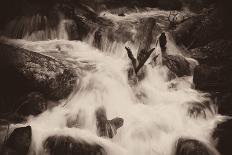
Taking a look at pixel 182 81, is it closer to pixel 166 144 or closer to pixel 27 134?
pixel 166 144

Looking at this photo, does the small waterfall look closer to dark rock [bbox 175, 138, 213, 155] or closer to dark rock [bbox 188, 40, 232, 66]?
dark rock [bbox 188, 40, 232, 66]

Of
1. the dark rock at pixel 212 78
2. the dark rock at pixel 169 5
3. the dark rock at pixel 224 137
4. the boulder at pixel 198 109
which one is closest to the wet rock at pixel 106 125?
the boulder at pixel 198 109

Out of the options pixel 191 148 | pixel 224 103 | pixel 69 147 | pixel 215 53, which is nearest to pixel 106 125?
pixel 69 147

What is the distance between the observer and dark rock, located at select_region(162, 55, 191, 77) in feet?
30.8

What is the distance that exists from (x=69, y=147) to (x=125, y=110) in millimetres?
2067

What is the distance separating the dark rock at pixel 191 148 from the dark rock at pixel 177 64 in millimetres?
2884

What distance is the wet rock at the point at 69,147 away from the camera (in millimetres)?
6180

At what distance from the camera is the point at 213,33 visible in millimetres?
11055

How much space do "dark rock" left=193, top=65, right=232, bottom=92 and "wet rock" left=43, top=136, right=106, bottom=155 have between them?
12.1ft

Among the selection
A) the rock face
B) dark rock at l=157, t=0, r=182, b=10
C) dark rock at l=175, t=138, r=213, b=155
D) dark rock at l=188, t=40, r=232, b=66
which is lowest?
dark rock at l=175, t=138, r=213, b=155

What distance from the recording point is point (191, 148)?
6.50 metres

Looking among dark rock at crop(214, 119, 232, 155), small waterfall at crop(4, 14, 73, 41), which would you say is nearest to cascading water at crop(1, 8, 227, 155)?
dark rock at crop(214, 119, 232, 155)

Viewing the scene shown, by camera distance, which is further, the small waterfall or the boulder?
the small waterfall

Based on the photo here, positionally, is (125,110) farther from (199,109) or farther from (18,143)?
(18,143)
